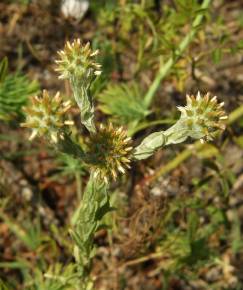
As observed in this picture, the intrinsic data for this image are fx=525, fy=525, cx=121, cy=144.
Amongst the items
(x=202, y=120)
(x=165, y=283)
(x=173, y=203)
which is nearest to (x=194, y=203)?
(x=173, y=203)

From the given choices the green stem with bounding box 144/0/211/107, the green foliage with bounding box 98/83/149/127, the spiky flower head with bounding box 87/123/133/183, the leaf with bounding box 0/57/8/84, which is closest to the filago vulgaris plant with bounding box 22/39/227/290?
the spiky flower head with bounding box 87/123/133/183

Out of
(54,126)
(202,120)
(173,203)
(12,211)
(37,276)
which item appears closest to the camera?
(54,126)

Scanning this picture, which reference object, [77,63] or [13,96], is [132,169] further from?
[77,63]

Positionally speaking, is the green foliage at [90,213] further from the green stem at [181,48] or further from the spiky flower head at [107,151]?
the green stem at [181,48]

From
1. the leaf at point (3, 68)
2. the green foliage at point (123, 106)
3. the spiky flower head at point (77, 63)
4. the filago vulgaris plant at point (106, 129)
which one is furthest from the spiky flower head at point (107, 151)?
the green foliage at point (123, 106)

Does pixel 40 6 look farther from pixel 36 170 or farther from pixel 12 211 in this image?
pixel 12 211

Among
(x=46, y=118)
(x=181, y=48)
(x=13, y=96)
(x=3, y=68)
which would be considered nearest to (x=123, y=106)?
(x=181, y=48)

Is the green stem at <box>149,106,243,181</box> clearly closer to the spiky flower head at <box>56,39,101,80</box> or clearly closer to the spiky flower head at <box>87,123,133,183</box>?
the spiky flower head at <box>87,123,133,183</box>
